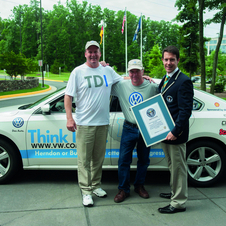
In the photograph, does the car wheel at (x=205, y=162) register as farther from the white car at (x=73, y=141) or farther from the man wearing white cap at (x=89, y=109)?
the man wearing white cap at (x=89, y=109)

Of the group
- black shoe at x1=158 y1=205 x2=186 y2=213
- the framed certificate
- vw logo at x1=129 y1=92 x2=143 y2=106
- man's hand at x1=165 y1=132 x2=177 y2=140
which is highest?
vw logo at x1=129 y1=92 x2=143 y2=106

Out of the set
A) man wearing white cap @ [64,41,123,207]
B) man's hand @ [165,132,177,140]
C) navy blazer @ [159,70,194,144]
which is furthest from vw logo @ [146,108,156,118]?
man wearing white cap @ [64,41,123,207]

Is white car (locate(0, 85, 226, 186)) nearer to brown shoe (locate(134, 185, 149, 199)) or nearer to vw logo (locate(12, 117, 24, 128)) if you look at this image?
vw logo (locate(12, 117, 24, 128))

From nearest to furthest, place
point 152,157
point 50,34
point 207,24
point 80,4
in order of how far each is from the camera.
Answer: point 152,157, point 207,24, point 50,34, point 80,4

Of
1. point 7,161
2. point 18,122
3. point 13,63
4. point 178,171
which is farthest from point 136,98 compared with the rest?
point 13,63

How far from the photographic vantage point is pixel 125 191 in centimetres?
343

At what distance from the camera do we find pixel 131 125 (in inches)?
128

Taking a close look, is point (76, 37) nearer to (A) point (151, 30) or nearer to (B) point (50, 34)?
(B) point (50, 34)

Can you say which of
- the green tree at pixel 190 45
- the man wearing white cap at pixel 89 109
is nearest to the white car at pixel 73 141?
the man wearing white cap at pixel 89 109

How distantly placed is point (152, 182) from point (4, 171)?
2.26 meters

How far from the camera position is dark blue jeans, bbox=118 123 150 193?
3.27m

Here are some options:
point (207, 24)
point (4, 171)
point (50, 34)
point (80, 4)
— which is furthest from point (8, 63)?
point (80, 4)

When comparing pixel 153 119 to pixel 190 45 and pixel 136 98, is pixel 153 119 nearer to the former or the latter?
pixel 136 98

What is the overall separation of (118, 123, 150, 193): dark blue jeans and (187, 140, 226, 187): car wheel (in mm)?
713
